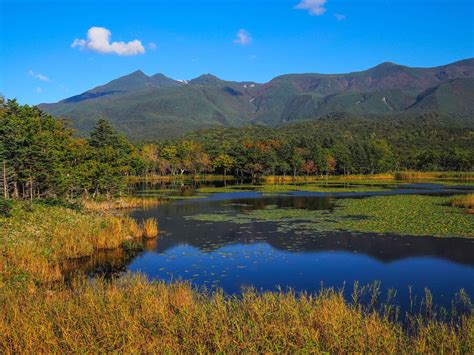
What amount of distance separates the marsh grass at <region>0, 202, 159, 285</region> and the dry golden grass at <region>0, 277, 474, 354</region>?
7070mm

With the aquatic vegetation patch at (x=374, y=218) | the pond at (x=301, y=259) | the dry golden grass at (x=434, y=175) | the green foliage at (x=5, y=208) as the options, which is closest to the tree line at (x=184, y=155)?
the green foliage at (x=5, y=208)

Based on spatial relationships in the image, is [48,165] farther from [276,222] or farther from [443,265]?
[443,265]

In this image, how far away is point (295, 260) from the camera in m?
24.4

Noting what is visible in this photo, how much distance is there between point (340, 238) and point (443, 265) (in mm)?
8518

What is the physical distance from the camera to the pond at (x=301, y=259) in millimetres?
19656

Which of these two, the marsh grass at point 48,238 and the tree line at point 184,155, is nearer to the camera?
the marsh grass at point 48,238

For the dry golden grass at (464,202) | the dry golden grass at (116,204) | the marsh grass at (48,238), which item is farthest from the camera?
the dry golden grass at (464,202)

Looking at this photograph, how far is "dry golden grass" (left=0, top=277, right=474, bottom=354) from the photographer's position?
9.61m

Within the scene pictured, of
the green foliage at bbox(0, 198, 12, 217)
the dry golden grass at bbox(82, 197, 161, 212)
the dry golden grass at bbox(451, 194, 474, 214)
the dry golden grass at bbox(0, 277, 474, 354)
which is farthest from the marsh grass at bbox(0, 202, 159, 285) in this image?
the dry golden grass at bbox(451, 194, 474, 214)

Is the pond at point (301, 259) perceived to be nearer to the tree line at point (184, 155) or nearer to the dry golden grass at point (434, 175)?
the tree line at point (184, 155)

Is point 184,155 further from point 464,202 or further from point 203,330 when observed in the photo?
point 203,330

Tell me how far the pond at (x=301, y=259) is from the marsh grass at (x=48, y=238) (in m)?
2.77

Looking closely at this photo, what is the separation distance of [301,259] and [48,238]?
15.4 meters

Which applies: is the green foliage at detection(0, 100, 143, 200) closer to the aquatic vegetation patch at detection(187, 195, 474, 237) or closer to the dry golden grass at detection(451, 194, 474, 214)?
the aquatic vegetation patch at detection(187, 195, 474, 237)
